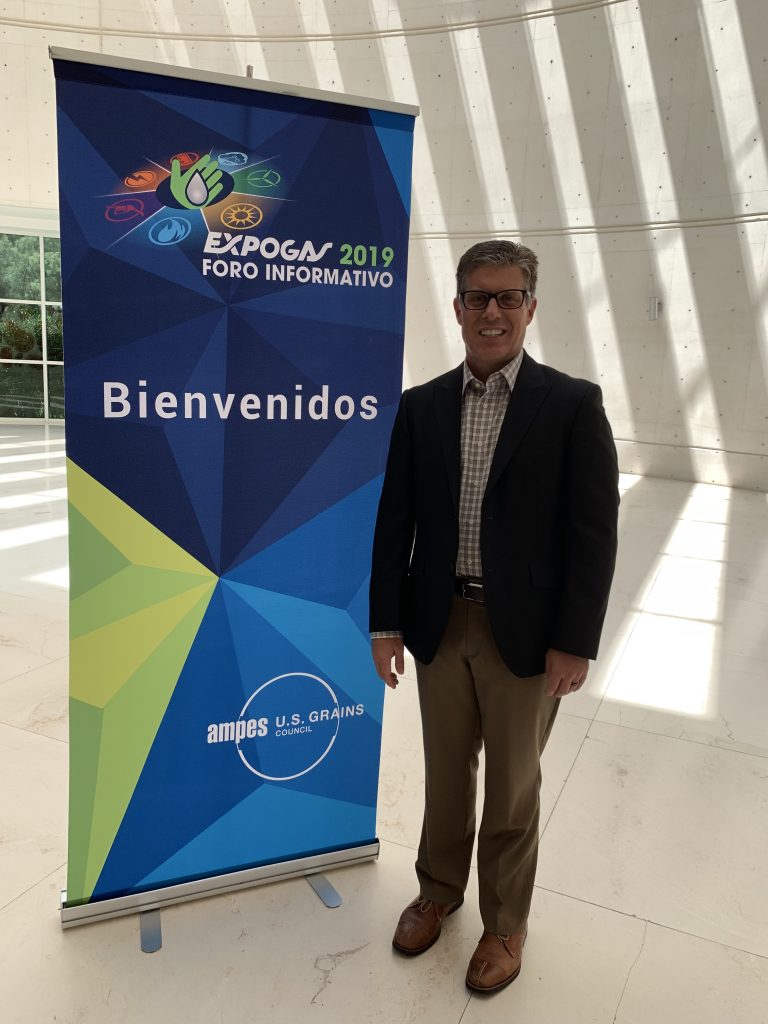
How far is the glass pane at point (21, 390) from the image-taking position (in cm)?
1631

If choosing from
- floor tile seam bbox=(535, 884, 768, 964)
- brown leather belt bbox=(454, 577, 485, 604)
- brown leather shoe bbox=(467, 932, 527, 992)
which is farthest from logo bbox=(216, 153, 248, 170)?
floor tile seam bbox=(535, 884, 768, 964)

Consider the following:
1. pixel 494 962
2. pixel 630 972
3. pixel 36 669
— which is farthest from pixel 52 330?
pixel 630 972

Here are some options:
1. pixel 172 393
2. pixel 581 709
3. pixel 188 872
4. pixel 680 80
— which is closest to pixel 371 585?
pixel 172 393

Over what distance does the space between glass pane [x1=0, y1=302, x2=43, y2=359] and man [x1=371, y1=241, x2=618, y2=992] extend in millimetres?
16059

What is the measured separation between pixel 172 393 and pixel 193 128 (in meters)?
0.71

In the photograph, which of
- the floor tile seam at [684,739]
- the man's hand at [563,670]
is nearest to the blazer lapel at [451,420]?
the man's hand at [563,670]

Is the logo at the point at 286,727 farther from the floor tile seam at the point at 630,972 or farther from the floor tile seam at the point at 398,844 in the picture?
the floor tile seam at the point at 630,972

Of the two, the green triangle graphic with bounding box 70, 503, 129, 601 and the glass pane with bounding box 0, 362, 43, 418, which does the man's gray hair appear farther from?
the glass pane with bounding box 0, 362, 43, 418

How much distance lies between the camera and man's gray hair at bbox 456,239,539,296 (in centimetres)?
204

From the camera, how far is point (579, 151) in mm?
12219

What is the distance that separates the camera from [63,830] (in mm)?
2982

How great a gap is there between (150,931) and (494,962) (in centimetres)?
106

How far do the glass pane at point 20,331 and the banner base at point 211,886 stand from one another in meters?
15.8

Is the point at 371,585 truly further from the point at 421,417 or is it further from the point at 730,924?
the point at 730,924
